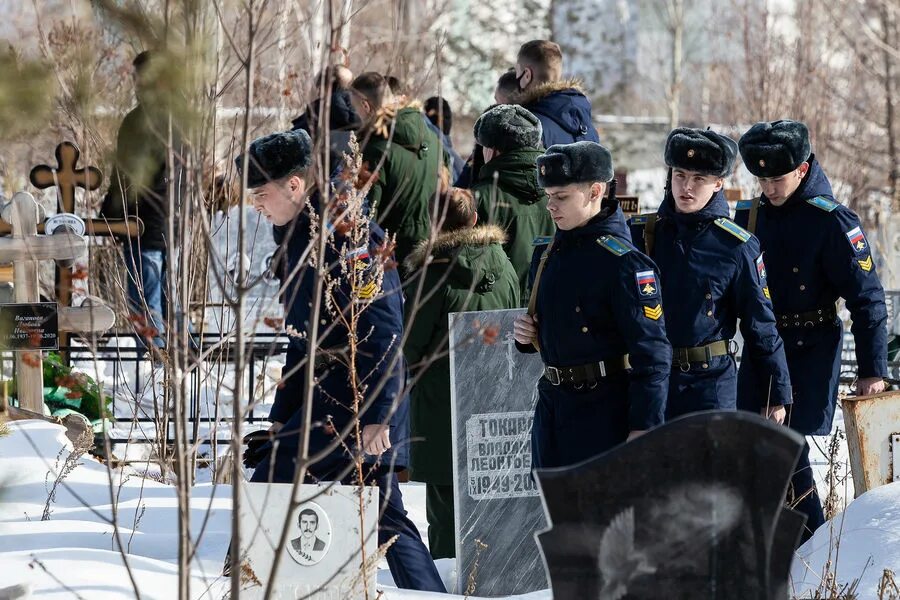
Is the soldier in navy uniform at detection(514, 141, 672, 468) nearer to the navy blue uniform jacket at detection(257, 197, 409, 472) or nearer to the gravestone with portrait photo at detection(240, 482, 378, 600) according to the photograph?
the navy blue uniform jacket at detection(257, 197, 409, 472)

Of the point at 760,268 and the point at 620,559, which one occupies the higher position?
the point at 760,268

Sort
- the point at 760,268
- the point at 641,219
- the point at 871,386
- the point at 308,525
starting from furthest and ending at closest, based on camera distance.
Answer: the point at 871,386 < the point at 641,219 < the point at 760,268 < the point at 308,525

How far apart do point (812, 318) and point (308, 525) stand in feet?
8.36

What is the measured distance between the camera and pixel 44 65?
106 inches

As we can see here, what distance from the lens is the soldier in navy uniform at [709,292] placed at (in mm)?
5078

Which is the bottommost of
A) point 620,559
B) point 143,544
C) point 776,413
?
point 143,544

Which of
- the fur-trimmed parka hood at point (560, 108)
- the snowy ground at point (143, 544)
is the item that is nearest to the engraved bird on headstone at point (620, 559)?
the snowy ground at point (143, 544)

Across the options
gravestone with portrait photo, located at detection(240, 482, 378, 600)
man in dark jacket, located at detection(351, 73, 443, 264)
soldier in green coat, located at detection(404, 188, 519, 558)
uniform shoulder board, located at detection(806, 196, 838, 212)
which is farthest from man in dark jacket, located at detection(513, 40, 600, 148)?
gravestone with portrait photo, located at detection(240, 482, 378, 600)

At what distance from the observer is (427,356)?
5574 millimetres

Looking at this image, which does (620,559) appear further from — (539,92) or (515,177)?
(539,92)

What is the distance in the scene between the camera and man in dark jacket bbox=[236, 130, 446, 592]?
183 inches

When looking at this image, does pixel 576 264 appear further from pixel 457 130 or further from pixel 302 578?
pixel 457 130

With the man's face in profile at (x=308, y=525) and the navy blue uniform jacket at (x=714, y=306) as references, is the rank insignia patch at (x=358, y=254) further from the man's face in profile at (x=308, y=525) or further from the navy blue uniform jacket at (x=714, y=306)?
the navy blue uniform jacket at (x=714, y=306)

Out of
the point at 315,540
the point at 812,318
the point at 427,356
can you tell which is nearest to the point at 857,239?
the point at 812,318
